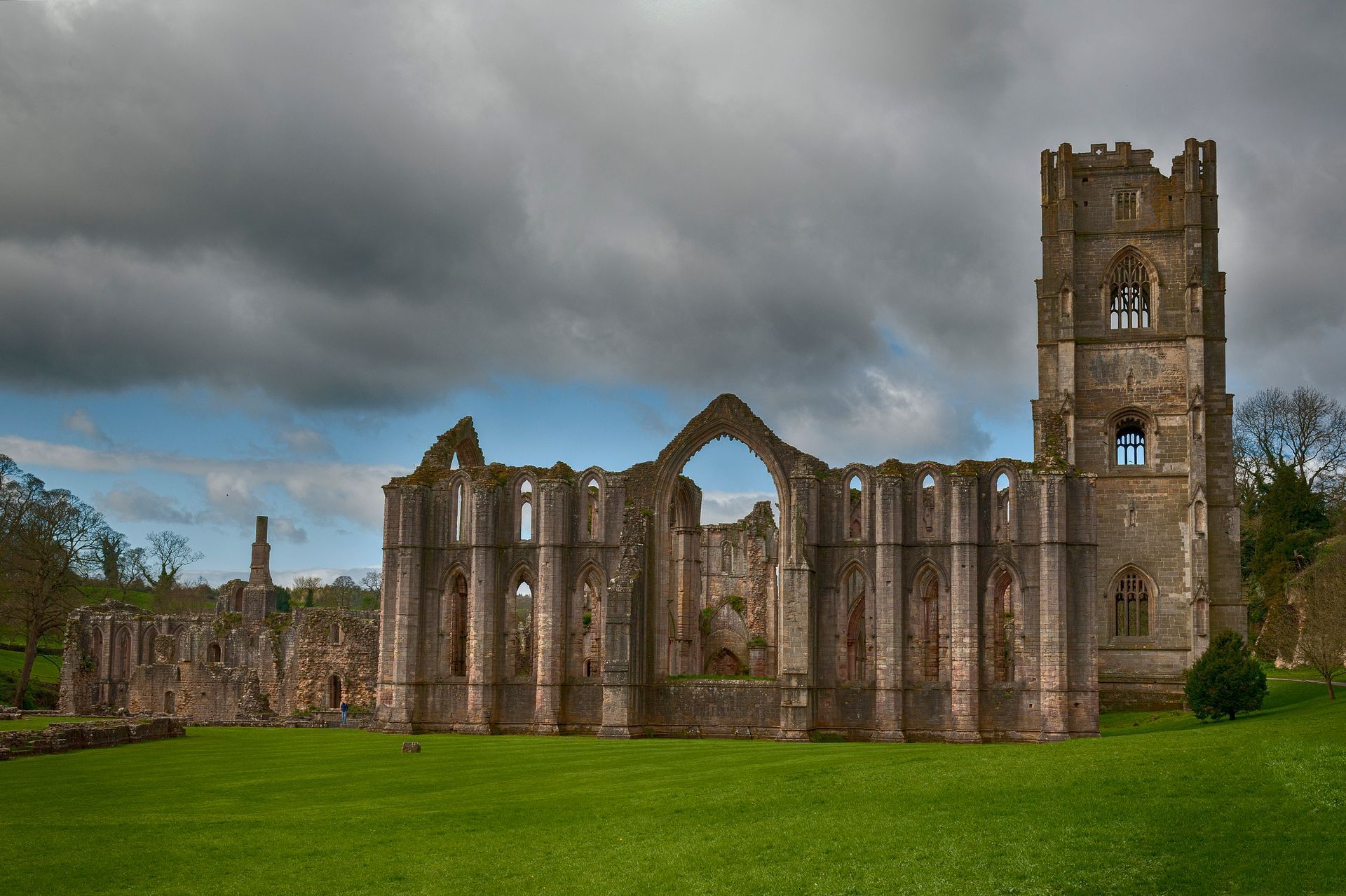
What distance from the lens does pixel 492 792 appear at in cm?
2370

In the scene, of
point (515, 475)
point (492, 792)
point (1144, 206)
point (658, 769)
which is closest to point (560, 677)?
point (515, 475)

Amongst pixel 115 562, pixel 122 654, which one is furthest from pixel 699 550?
pixel 115 562

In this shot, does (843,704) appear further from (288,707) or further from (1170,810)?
(288,707)

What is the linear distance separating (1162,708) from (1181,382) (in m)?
12.1

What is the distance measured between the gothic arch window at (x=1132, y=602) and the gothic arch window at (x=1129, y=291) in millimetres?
9539

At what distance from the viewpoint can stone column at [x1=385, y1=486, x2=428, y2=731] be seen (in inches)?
1629

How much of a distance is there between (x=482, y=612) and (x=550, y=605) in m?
2.29

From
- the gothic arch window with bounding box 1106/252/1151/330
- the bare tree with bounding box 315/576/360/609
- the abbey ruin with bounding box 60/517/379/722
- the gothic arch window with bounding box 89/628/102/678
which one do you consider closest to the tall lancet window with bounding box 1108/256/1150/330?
the gothic arch window with bounding box 1106/252/1151/330

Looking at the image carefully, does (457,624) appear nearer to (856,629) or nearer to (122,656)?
(856,629)

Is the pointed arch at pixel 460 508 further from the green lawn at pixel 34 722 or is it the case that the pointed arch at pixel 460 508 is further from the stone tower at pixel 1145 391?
the stone tower at pixel 1145 391

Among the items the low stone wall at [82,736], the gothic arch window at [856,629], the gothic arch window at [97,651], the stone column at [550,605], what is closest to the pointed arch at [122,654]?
the gothic arch window at [97,651]

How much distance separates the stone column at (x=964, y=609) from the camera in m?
37.5

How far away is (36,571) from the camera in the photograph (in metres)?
58.1

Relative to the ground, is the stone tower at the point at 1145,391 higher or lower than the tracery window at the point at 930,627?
higher
